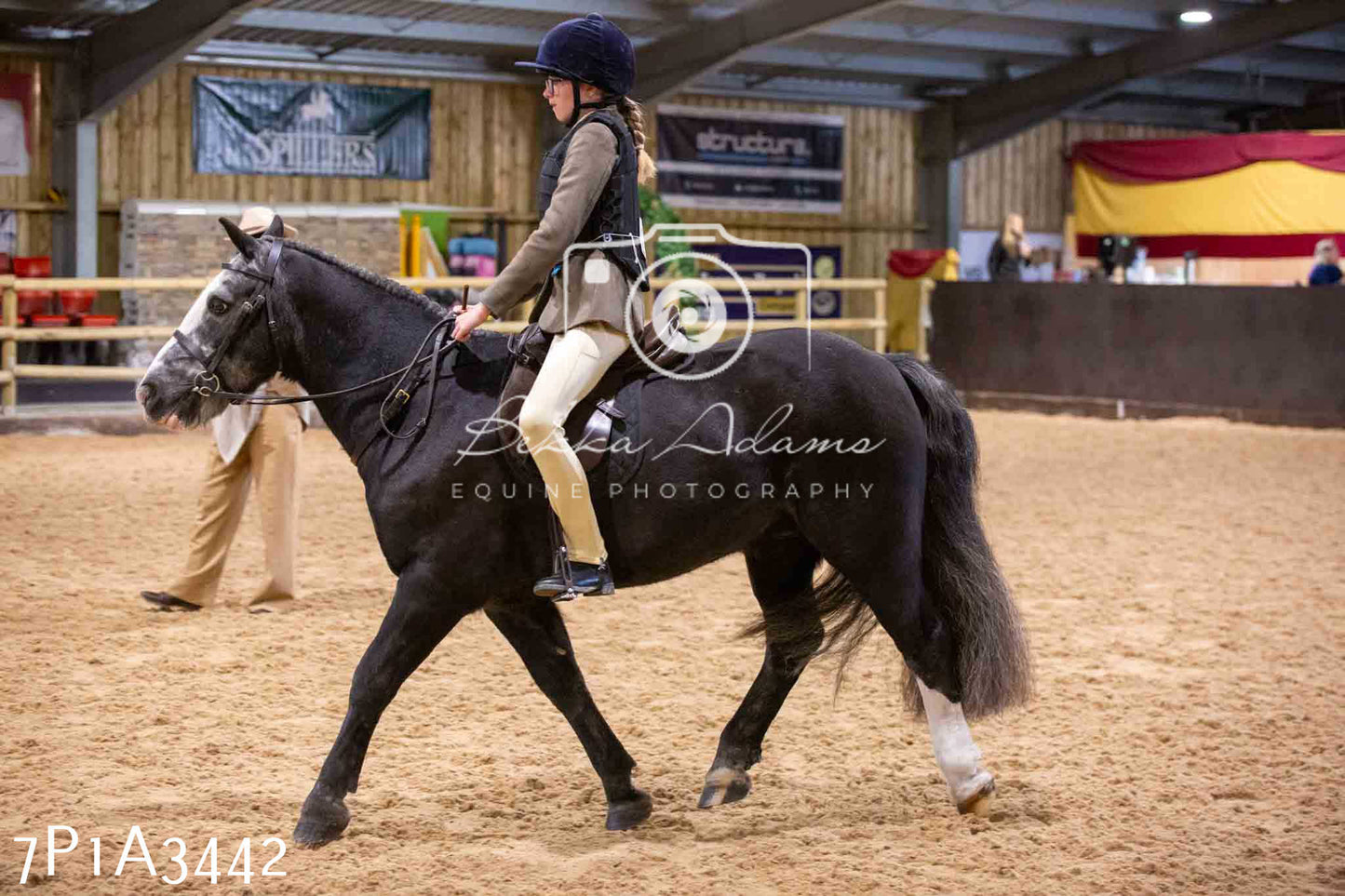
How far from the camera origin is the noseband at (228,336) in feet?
12.4

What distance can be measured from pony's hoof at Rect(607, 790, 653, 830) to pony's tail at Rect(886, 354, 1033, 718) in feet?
2.61

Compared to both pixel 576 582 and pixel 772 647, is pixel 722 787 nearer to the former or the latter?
pixel 772 647

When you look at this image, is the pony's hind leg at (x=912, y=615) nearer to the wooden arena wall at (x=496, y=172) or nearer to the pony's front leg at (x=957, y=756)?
the pony's front leg at (x=957, y=756)

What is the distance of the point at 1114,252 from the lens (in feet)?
57.7

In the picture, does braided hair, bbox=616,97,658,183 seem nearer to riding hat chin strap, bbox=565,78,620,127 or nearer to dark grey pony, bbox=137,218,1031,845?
riding hat chin strap, bbox=565,78,620,127

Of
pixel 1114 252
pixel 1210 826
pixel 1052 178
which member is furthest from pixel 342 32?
pixel 1210 826

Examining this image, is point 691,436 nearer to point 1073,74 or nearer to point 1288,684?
point 1288,684

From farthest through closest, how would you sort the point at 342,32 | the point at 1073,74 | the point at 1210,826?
the point at 1073,74 < the point at 342,32 < the point at 1210,826

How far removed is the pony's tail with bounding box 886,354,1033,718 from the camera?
392 cm

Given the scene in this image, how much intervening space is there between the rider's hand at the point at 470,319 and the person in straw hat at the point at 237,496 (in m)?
2.81

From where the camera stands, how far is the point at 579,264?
3.73m

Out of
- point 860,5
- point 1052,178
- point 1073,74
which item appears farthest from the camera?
point 1052,178

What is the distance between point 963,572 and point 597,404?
1.10 m

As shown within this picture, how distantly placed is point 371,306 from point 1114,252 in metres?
15.1
